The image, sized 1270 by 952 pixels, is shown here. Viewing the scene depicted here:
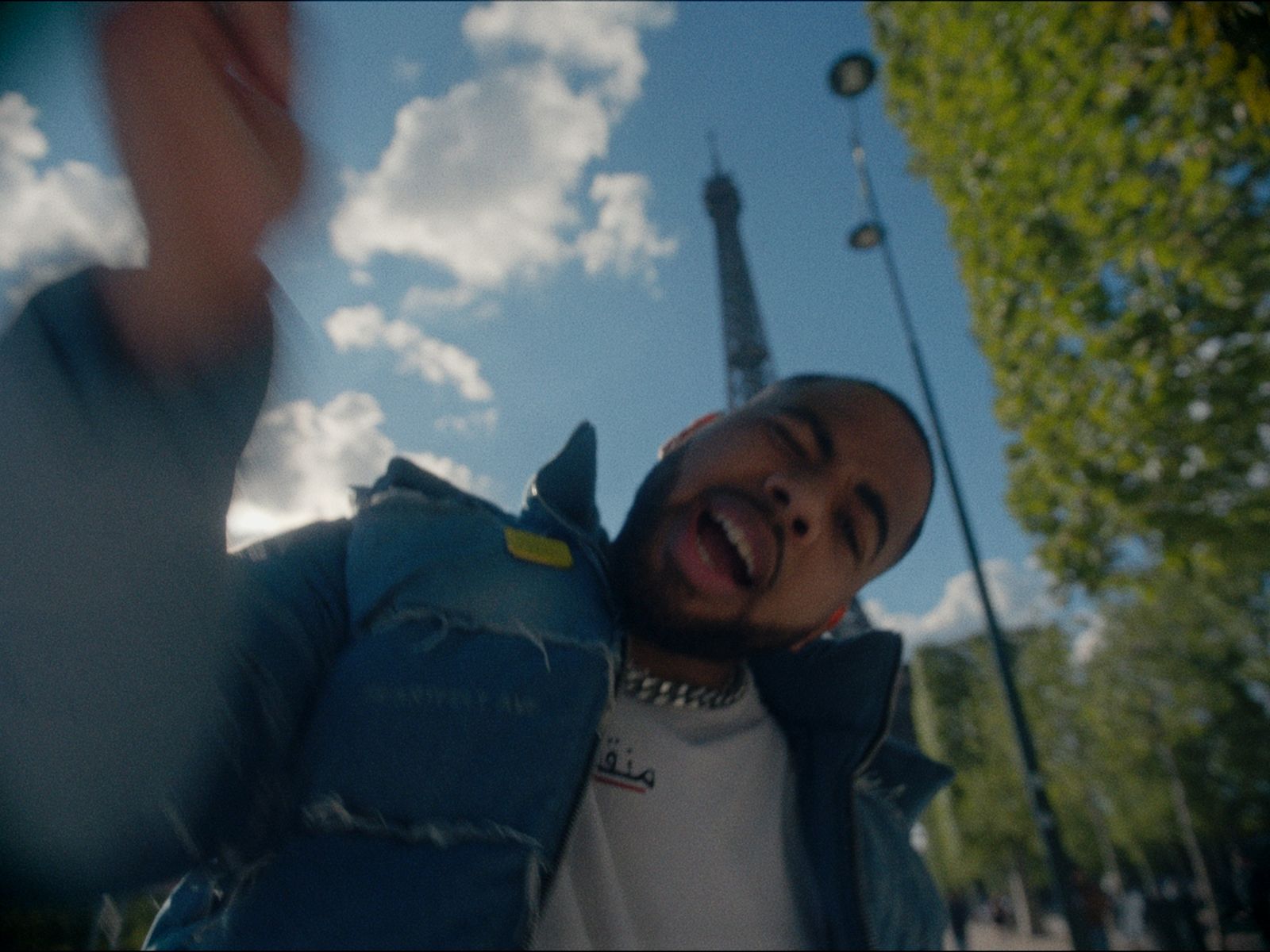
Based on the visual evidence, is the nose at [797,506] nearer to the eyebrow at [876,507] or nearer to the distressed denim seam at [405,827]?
the eyebrow at [876,507]

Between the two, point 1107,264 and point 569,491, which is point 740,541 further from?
point 1107,264

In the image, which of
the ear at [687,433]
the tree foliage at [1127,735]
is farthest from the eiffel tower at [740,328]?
the ear at [687,433]

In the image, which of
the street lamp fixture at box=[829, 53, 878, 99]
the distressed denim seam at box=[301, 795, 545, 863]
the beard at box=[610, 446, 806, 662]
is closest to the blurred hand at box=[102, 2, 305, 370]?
the distressed denim seam at box=[301, 795, 545, 863]

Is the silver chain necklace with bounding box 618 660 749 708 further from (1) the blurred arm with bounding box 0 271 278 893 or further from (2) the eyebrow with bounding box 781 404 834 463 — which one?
(1) the blurred arm with bounding box 0 271 278 893

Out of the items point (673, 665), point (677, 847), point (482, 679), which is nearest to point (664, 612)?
point (673, 665)

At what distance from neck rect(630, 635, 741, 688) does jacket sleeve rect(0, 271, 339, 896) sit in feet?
3.59

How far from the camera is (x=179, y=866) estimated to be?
0.81m

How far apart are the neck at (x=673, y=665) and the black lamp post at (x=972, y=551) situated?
776cm

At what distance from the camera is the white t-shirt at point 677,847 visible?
49.4 inches

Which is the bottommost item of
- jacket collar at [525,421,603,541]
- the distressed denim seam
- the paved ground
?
the paved ground

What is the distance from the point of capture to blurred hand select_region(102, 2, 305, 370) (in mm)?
544

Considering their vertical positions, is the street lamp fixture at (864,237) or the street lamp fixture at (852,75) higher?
the street lamp fixture at (852,75)

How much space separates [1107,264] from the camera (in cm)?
579

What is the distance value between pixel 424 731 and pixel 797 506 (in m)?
1.06
